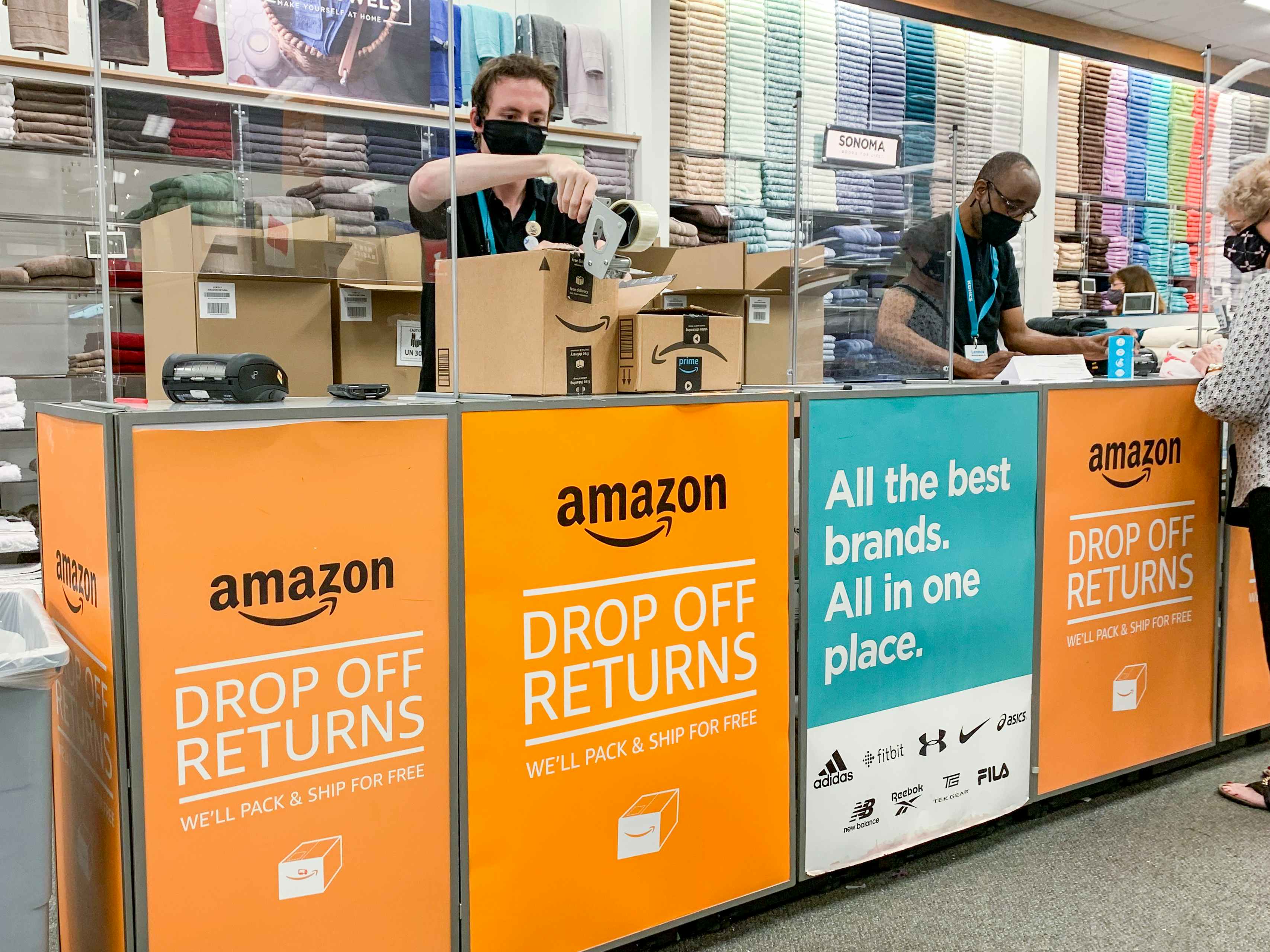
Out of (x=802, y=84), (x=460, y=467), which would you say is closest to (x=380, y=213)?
(x=460, y=467)

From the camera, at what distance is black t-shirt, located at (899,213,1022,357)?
263cm

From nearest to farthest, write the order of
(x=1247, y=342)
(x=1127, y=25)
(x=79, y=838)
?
(x=79, y=838), (x=1247, y=342), (x=1127, y=25)

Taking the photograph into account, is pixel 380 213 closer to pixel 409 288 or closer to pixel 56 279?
pixel 409 288

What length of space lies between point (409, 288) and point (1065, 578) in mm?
1752

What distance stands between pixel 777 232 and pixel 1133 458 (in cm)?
315

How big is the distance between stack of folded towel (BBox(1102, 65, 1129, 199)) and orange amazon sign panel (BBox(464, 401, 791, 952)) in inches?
235

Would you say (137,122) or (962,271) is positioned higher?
(137,122)

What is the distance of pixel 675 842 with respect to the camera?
6.68 feet

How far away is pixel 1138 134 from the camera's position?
713 cm

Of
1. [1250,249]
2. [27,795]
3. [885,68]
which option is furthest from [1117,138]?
[27,795]

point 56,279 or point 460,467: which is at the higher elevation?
point 56,279

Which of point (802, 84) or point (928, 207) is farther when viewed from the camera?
point (802, 84)

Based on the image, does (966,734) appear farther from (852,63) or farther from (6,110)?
(852,63)

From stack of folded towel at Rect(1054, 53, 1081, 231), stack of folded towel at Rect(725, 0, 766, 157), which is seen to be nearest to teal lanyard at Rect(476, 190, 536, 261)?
stack of folded towel at Rect(725, 0, 766, 157)
